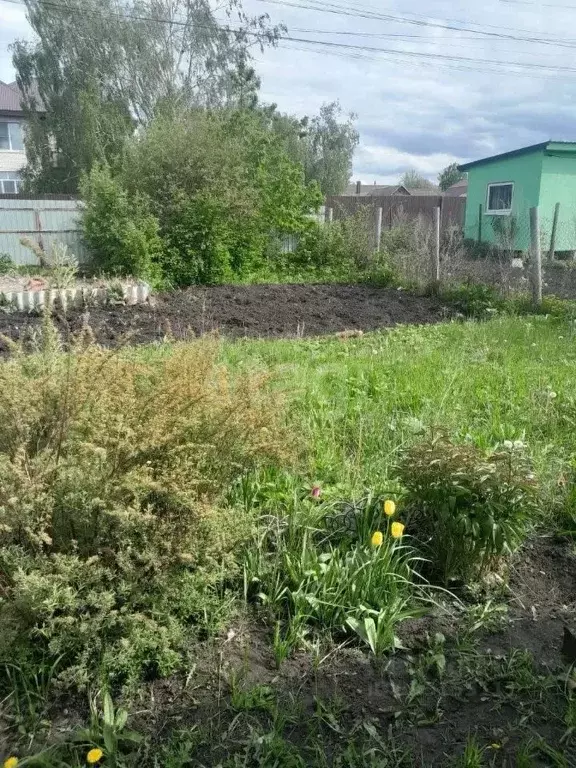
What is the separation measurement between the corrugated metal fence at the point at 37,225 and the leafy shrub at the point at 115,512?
12327 millimetres

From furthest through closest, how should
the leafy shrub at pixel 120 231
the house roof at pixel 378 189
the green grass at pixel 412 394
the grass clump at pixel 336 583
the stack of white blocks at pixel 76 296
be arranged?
1. the house roof at pixel 378 189
2. the leafy shrub at pixel 120 231
3. the stack of white blocks at pixel 76 296
4. the green grass at pixel 412 394
5. the grass clump at pixel 336 583

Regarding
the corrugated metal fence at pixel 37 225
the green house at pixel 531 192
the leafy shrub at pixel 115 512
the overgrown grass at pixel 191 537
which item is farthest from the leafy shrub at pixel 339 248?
the leafy shrub at pixel 115 512

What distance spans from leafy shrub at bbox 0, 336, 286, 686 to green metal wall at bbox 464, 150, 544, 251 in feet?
45.8

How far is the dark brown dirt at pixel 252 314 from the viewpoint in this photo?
7801mm

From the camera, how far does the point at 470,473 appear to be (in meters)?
2.29

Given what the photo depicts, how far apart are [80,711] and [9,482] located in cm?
77

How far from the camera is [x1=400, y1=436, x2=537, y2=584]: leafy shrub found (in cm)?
227

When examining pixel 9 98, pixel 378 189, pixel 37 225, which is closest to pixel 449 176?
pixel 378 189

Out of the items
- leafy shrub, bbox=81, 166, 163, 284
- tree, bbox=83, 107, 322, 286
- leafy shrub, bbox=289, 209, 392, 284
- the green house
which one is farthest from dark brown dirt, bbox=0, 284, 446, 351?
the green house

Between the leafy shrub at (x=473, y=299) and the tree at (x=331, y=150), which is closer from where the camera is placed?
the leafy shrub at (x=473, y=299)

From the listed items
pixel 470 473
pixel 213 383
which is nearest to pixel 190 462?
pixel 213 383

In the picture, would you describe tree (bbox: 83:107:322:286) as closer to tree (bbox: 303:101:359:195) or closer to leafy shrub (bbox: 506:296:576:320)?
leafy shrub (bbox: 506:296:576:320)

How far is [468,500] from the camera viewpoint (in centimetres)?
231

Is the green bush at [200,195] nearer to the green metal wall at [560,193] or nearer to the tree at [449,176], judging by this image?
the green metal wall at [560,193]
